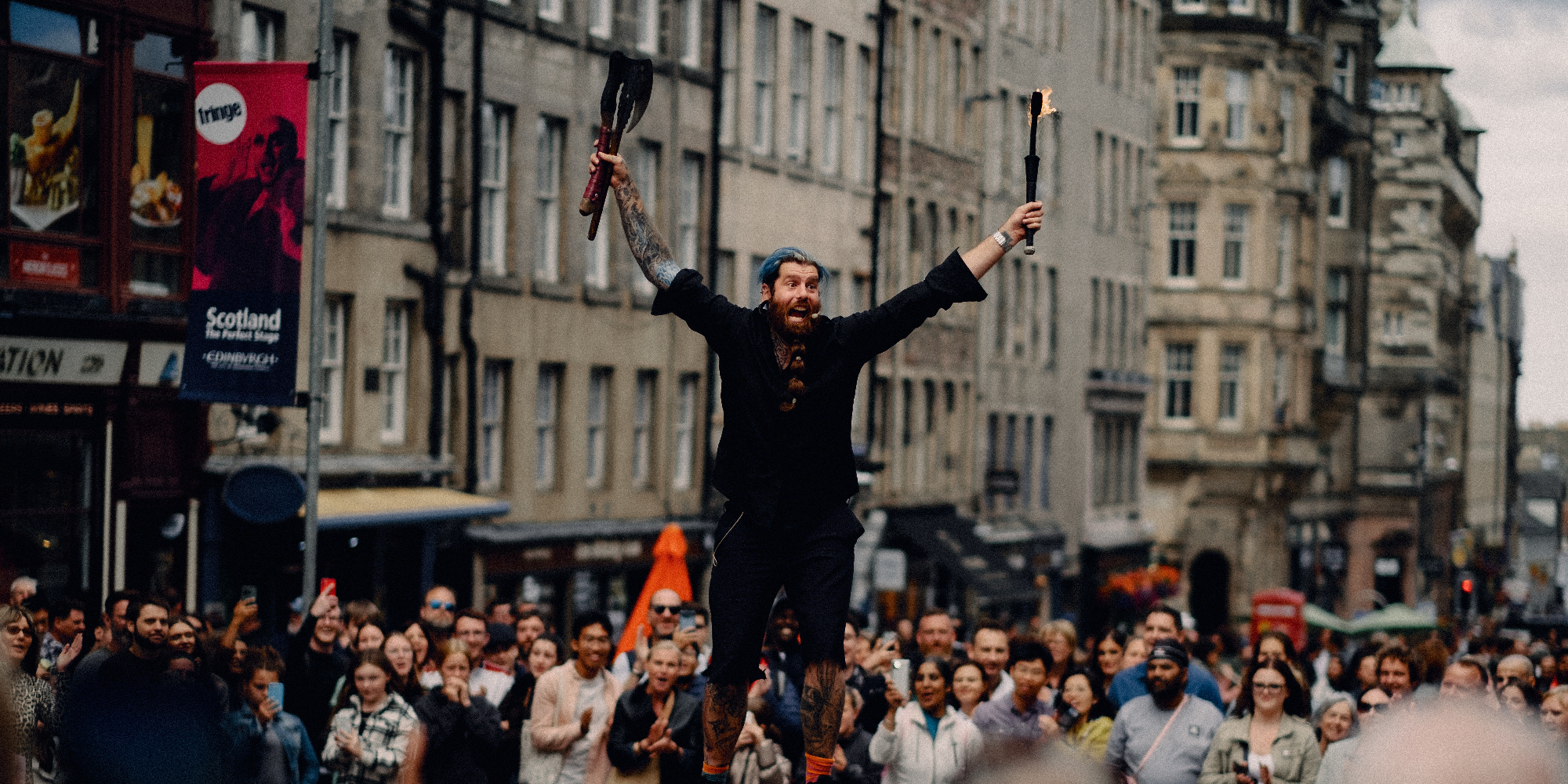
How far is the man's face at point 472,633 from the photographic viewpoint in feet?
43.1

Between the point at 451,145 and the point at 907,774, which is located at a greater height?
the point at 451,145

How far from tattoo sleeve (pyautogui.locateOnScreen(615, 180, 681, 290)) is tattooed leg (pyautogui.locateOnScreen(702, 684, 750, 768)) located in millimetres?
1197

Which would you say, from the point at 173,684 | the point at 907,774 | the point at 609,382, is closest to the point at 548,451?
the point at 609,382

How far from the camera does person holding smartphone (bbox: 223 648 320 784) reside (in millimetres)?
10008

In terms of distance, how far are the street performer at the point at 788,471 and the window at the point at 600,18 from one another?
85.7 feet

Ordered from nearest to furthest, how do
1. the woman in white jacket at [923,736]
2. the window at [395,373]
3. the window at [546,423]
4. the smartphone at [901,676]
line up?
the woman in white jacket at [923,736] < the smartphone at [901,676] < the window at [395,373] < the window at [546,423]

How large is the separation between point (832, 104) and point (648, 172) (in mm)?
7224

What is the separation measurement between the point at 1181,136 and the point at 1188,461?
803 centimetres

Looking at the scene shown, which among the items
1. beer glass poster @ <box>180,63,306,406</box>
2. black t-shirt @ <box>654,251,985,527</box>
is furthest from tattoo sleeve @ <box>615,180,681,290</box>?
beer glass poster @ <box>180,63,306,406</box>

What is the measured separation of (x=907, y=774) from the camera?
35.0 ft

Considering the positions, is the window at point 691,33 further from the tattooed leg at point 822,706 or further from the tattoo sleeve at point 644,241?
the tattooed leg at point 822,706

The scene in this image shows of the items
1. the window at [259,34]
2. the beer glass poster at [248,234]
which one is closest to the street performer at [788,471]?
the beer glass poster at [248,234]

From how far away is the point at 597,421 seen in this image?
111 ft

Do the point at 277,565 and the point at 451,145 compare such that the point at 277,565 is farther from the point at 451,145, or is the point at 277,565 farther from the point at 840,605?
the point at 840,605
